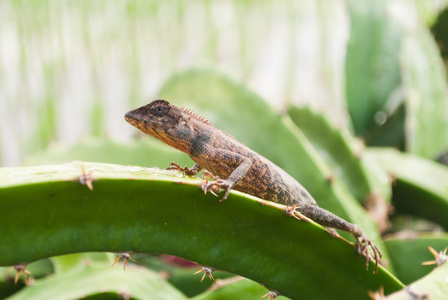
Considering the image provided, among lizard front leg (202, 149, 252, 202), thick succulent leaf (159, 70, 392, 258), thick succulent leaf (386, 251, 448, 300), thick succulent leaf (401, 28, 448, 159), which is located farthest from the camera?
thick succulent leaf (401, 28, 448, 159)

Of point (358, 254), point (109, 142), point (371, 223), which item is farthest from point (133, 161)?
point (358, 254)

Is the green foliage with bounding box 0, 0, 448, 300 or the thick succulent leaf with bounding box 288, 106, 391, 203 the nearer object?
the green foliage with bounding box 0, 0, 448, 300

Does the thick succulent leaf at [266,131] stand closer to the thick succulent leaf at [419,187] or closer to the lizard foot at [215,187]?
the thick succulent leaf at [419,187]

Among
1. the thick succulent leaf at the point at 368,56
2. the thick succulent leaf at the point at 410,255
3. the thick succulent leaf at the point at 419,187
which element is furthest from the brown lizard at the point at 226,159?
the thick succulent leaf at the point at 368,56

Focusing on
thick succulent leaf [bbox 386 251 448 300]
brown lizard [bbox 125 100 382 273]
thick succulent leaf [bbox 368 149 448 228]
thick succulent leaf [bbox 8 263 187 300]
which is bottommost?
thick succulent leaf [bbox 386 251 448 300]

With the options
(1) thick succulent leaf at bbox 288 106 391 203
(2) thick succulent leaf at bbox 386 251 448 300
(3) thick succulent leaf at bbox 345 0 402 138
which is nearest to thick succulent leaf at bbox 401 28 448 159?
(3) thick succulent leaf at bbox 345 0 402 138

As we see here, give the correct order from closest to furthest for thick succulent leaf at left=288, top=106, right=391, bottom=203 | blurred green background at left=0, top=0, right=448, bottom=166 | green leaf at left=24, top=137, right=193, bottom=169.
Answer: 1. green leaf at left=24, top=137, right=193, bottom=169
2. thick succulent leaf at left=288, top=106, right=391, bottom=203
3. blurred green background at left=0, top=0, right=448, bottom=166

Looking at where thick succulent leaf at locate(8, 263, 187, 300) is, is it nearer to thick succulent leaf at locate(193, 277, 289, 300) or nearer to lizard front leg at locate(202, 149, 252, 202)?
thick succulent leaf at locate(193, 277, 289, 300)

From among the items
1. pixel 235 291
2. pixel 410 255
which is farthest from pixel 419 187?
pixel 235 291
